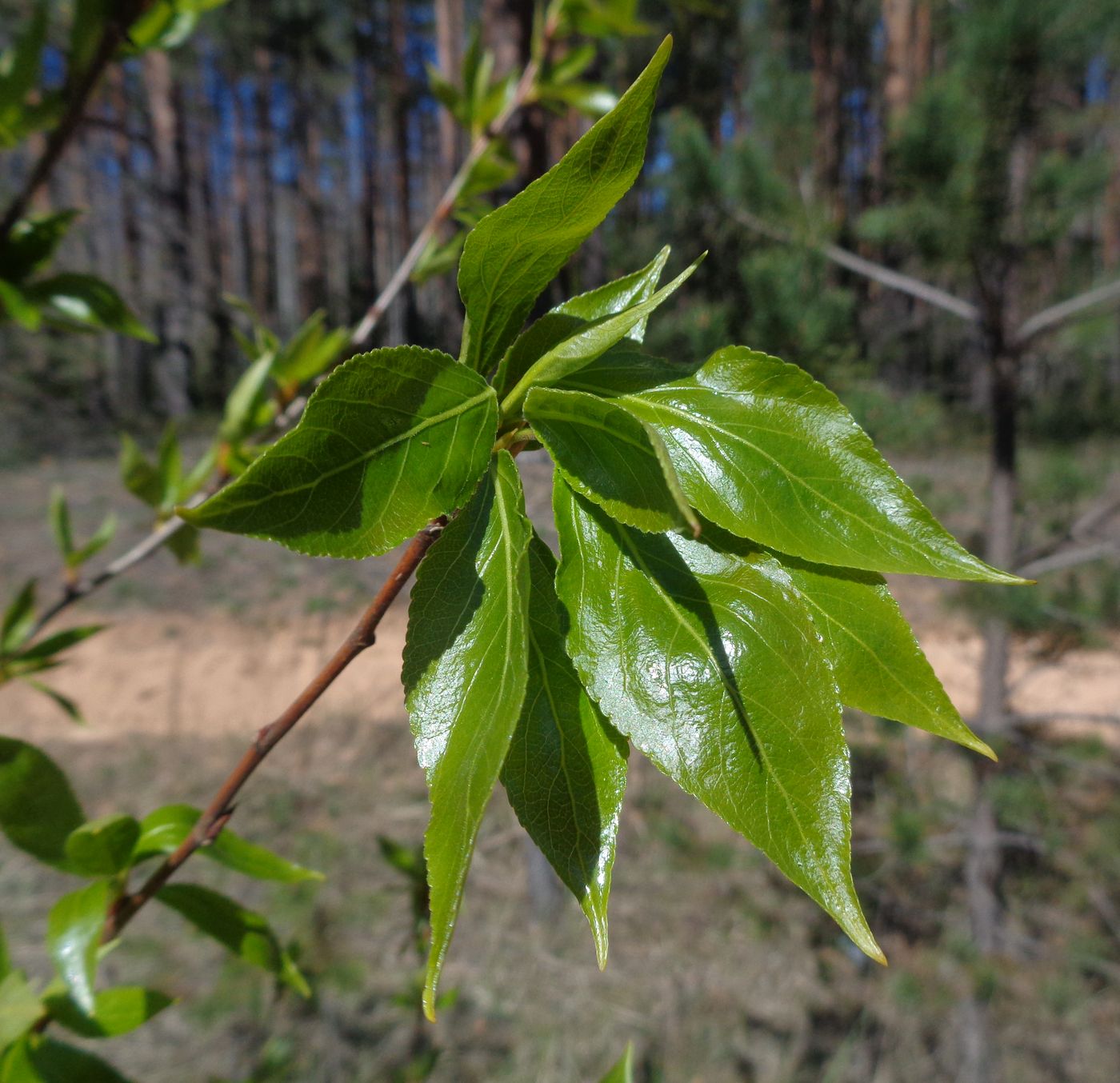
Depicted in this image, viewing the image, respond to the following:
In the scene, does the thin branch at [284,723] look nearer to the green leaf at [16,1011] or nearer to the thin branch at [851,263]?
the green leaf at [16,1011]

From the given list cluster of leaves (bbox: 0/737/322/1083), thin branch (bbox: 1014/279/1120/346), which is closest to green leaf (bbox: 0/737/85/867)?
cluster of leaves (bbox: 0/737/322/1083)

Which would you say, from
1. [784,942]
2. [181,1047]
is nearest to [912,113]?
[784,942]

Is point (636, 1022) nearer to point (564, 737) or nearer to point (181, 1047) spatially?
point (181, 1047)

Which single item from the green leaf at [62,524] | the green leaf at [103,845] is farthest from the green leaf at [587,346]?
the green leaf at [62,524]

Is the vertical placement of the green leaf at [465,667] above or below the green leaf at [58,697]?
above

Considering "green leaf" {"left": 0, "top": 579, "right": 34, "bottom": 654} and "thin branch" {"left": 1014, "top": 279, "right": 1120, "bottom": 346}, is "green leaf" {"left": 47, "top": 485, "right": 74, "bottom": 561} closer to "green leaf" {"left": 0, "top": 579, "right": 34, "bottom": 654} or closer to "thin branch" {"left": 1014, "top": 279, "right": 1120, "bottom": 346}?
"green leaf" {"left": 0, "top": 579, "right": 34, "bottom": 654}

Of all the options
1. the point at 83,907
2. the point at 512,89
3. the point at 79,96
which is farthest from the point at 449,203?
the point at 83,907

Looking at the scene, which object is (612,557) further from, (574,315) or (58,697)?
(58,697)

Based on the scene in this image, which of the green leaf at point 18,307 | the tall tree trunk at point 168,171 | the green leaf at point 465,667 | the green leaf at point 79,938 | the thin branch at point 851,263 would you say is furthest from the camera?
the tall tree trunk at point 168,171
